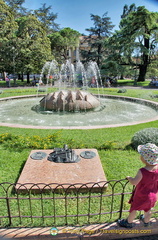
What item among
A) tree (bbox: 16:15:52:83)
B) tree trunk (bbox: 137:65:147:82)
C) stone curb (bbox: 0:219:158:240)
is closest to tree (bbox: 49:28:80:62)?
tree (bbox: 16:15:52:83)

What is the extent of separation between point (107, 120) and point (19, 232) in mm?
7326

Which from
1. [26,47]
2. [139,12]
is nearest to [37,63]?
[26,47]

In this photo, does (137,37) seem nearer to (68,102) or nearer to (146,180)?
(68,102)

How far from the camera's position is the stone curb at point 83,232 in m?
2.83

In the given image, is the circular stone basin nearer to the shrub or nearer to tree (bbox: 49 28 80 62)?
the shrub

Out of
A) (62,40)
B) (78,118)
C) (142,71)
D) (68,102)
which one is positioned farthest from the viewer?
(62,40)

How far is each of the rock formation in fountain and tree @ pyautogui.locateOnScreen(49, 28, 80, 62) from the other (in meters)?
30.6

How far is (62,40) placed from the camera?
38625 millimetres

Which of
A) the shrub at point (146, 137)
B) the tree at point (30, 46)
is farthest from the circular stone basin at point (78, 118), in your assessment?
the tree at point (30, 46)

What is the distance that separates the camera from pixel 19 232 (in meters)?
2.89

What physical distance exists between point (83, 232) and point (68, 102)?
27.4ft

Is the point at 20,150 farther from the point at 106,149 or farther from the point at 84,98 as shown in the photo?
the point at 84,98

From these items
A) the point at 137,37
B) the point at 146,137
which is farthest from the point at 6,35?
the point at 146,137

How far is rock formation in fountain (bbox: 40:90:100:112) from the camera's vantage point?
35.1ft
